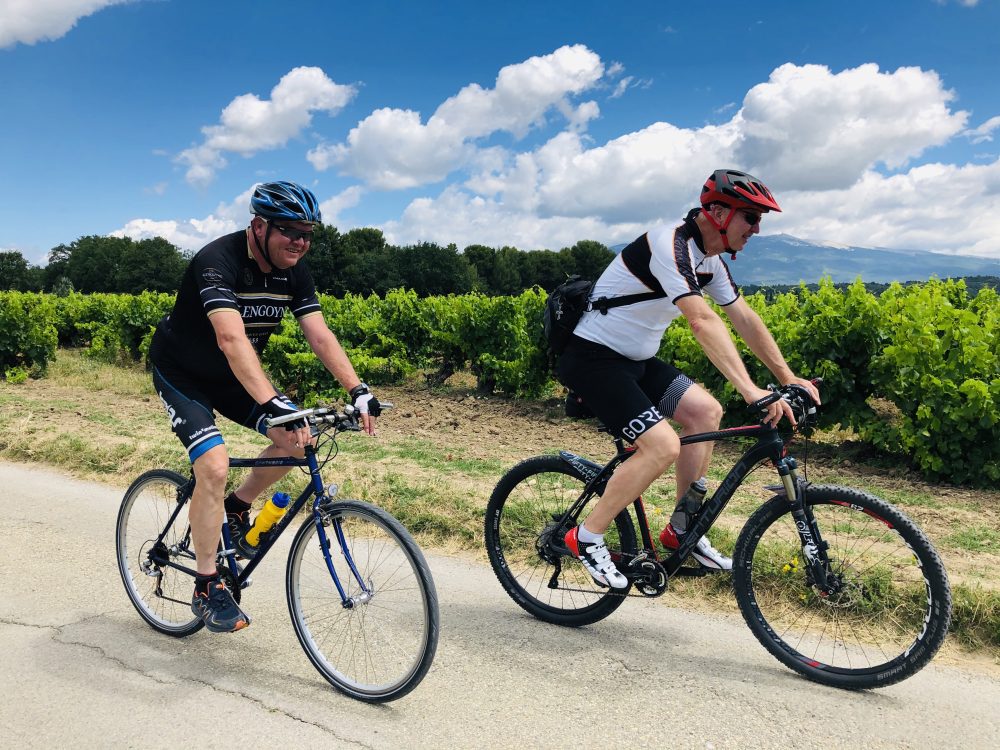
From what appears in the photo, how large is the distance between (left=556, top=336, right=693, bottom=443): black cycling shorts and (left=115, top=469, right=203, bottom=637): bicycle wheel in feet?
7.62

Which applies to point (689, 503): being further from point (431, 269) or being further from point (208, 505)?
point (431, 269)

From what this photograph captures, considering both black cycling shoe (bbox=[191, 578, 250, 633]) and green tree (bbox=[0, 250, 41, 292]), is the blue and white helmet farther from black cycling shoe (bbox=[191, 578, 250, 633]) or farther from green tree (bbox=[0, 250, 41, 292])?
green tree (bbox=[0, 250, 41, 292])

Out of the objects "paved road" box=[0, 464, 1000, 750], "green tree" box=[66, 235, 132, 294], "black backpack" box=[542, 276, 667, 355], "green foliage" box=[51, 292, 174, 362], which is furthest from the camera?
"green tree" box=[66, 235, 132, 294]

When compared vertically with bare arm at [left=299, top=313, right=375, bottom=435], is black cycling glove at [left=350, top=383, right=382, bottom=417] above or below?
below

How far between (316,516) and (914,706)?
2.84 m

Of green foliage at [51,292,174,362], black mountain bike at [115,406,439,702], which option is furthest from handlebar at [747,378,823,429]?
green foliage at [51,292,174,362]

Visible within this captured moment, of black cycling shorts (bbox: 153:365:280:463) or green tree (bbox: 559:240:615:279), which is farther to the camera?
green tree (bbox: 559:240:615:279)

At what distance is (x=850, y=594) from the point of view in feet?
11.4

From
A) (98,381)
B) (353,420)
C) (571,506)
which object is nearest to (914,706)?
(571,506)

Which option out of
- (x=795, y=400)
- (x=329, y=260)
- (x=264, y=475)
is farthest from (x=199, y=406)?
(x=329, y=260)

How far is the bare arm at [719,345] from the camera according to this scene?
338 centimetres

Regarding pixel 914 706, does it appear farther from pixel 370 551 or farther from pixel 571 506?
pixel 370 551

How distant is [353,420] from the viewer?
332 cm

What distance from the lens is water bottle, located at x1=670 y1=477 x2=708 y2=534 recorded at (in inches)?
152
